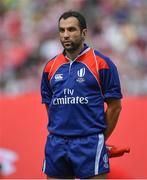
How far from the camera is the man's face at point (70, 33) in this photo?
12.9ft

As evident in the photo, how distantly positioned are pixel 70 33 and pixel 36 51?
16.4ft

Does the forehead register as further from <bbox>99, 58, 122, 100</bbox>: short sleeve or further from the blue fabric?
the blue fabric

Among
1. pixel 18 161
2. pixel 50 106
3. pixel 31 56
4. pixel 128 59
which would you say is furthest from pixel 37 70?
pixel 50 106

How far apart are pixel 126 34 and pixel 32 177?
2868 mm

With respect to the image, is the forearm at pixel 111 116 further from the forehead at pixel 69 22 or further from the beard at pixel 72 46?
the forehead at pixel 69 22

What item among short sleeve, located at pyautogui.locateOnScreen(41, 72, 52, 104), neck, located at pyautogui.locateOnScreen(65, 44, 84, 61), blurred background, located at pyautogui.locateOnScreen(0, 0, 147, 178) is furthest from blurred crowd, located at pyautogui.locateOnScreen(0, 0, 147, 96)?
neck, located at pyautogui.locateOnScreen(65, 44, 84, 61)

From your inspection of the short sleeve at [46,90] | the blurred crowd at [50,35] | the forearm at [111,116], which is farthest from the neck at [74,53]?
the blurred crowd at [50,35]

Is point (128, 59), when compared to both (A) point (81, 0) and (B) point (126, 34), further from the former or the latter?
(A) point (81, 0)

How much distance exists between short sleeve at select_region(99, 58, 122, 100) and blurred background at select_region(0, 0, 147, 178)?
9.35 feet

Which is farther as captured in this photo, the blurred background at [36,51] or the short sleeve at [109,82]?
the blurred background at [36,51]

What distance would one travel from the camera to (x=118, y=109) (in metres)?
4.04

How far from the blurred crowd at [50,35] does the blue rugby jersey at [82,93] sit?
424 centimetres

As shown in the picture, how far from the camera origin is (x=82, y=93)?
12.8 feet

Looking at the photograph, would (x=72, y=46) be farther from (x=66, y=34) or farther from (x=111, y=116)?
(x=111, y=116)
